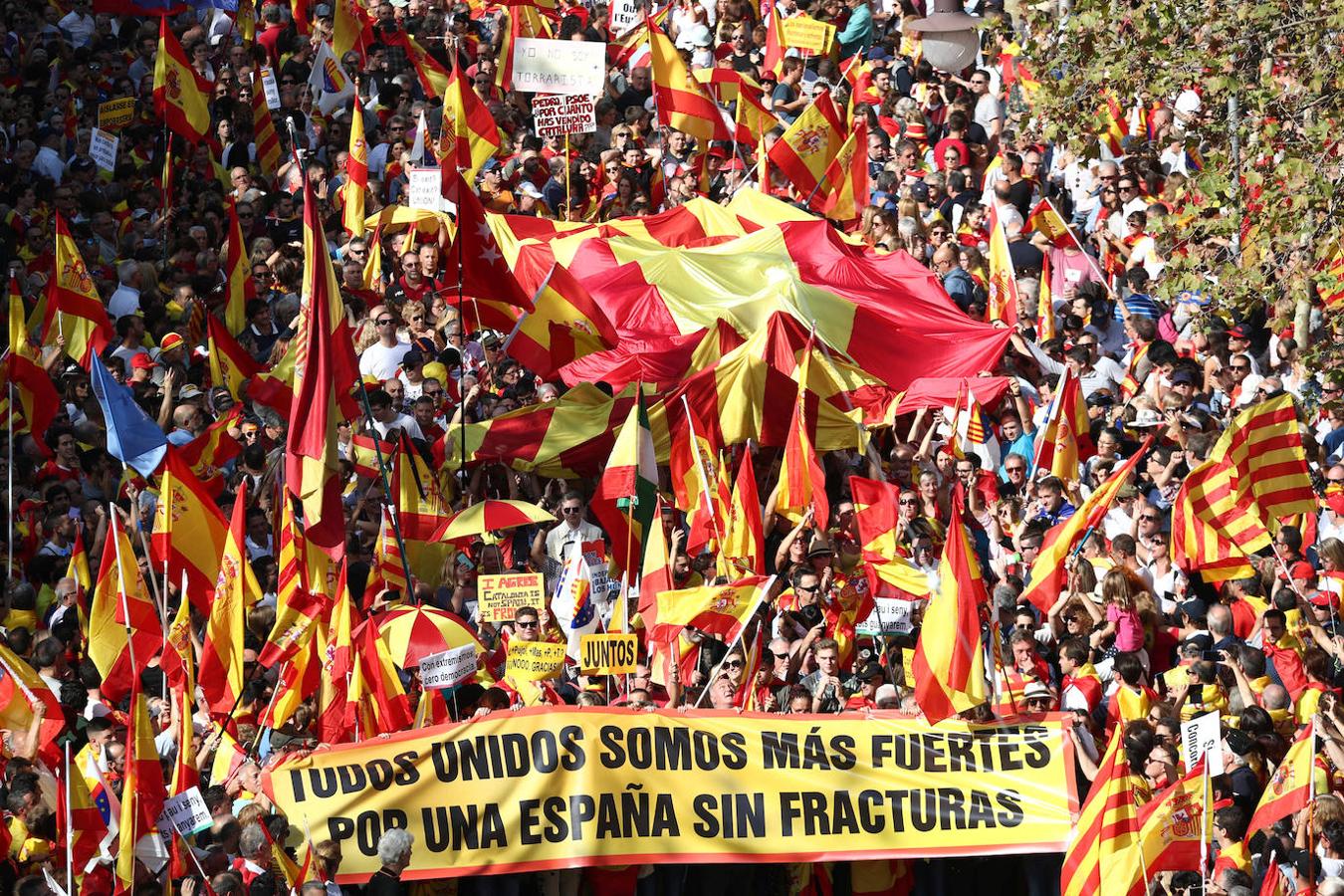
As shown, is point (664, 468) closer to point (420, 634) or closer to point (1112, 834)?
point (420, 634)

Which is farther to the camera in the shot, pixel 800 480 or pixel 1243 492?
pixel 800 480

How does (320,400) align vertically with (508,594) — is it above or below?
above

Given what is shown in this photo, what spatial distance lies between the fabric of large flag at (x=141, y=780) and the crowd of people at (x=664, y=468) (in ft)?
0.88

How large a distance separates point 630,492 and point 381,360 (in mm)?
3100

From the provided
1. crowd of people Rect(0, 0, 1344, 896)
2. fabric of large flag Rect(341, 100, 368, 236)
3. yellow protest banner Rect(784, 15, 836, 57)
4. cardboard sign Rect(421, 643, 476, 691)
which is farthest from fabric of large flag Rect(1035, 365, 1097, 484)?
yellow protest banner Rect(784, 15, 836, 57)

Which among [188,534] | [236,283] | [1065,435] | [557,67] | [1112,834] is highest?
[557,67]

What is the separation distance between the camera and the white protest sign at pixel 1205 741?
12.1 meters

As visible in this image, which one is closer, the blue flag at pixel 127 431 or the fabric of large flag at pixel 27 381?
the blue flag at pixel 127 431

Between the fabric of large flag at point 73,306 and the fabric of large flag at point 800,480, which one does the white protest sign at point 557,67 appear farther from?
the fabric of large flag at point 800,480

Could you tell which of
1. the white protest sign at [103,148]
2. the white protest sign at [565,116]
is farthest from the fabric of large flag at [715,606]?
the white protest sign at [103,148]

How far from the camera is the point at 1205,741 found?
480 inches

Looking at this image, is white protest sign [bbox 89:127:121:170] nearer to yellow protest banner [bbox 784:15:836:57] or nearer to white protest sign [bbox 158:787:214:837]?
yellow protest banner [bbox 784:15:836:57]

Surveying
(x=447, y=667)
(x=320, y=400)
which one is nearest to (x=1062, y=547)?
(x=447, y=667)

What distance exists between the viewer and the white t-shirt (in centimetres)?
1814
